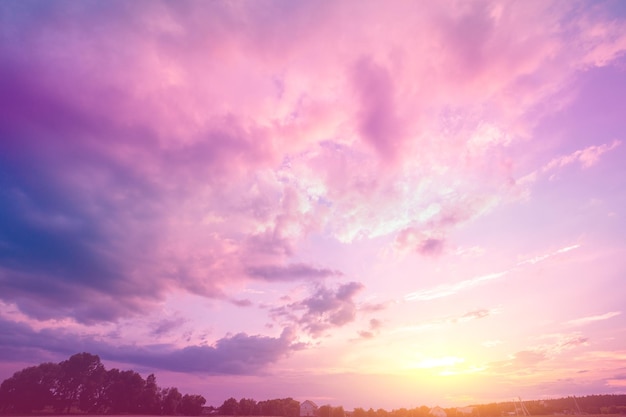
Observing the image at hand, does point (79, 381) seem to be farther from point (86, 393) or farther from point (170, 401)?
point (170, 401)

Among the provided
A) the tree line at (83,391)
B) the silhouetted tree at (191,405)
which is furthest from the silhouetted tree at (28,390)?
the silhouetted tree at (191,405)

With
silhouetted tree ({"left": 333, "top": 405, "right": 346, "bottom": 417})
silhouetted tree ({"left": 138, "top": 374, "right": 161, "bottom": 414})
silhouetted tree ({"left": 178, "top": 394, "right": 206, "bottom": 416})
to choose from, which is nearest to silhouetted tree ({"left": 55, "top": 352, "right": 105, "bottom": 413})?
silhouetted tree ({"left": 138, "top": 374, "right": 161, "bottom": 414})

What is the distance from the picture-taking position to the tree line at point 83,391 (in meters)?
114

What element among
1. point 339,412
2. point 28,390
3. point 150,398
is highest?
point 28,390

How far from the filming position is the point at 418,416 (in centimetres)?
19612

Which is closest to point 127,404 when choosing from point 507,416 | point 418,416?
point 418,416

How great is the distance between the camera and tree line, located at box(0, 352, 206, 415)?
114 m

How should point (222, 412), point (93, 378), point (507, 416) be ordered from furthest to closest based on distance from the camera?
point (507, 416)
point (222, 412)
point (93, 378)

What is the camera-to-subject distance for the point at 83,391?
126 metres

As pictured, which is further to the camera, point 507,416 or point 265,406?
point 507,416

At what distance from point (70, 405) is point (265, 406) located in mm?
85909

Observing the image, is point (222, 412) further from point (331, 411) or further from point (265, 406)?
point (331, 411)

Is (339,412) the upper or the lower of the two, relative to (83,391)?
lower

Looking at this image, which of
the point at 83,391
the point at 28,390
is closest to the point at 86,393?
the point at 83,391
